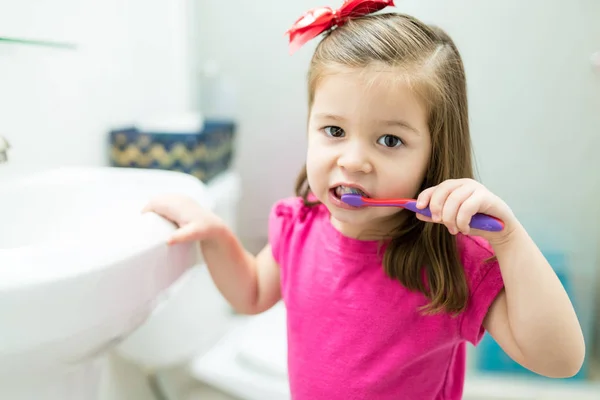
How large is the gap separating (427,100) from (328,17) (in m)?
0.14

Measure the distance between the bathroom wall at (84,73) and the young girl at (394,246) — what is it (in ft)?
1.07

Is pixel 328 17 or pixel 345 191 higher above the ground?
pixel 328 17

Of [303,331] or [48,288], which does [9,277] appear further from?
[303,331]

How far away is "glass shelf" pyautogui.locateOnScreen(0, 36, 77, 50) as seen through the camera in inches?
25.9

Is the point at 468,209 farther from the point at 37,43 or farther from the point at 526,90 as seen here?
the point at 526,90

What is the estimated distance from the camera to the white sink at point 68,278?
1.19 ft

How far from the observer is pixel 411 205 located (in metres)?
0.46

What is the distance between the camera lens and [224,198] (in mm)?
1023

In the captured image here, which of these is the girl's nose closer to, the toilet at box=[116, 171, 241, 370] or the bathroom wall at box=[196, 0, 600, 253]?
the toilet at box=[116, 171, 241, 370]

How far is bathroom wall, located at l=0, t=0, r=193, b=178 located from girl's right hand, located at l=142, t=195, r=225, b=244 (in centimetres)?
26

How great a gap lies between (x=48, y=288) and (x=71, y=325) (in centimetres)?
4

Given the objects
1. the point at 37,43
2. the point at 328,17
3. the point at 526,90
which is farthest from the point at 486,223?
the point at 526,90

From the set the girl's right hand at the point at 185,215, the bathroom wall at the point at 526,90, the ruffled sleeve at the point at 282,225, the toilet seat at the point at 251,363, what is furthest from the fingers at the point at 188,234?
the bathroom wall at the point at 526,90

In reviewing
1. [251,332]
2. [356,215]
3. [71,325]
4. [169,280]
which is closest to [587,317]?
[251,332]
